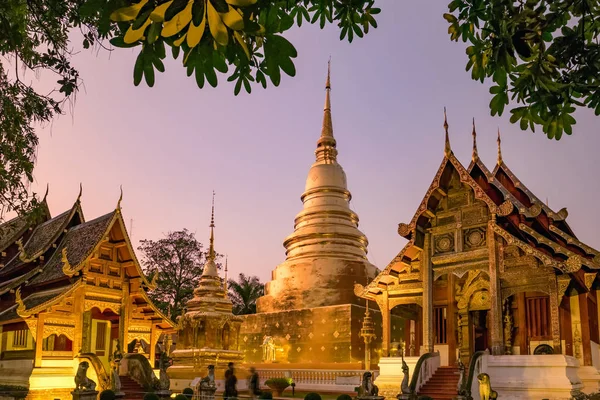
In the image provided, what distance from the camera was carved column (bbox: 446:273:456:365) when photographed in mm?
19219

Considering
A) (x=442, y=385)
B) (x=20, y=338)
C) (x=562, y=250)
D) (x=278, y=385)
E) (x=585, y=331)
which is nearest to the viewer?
(x=562, y=250)

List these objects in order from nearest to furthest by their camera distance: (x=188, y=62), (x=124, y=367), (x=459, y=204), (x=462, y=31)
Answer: (x=188, y=62) < (x=462, y=31) < (x=459, y=204) < (x=124, y=367)

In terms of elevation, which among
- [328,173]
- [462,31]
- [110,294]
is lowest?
[110,294]

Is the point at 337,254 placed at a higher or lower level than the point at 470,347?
higher

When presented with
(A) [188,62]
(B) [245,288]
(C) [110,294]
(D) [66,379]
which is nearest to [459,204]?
(C) [110,294]

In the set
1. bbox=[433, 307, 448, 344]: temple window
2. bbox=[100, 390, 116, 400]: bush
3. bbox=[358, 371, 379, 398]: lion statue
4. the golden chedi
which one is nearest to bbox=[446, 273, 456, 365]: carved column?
bbox=[433, 307, 448, 344]: temple window

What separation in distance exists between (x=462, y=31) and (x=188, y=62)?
2780mm

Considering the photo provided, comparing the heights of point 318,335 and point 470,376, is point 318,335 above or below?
above

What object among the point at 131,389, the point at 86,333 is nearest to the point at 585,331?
the point at 131,389

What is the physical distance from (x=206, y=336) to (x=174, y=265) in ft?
47.3

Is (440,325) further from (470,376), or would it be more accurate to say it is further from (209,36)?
(209,36)

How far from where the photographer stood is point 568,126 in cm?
543

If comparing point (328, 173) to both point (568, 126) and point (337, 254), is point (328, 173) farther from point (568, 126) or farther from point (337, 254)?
point (568, 126)

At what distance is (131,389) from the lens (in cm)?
1884
